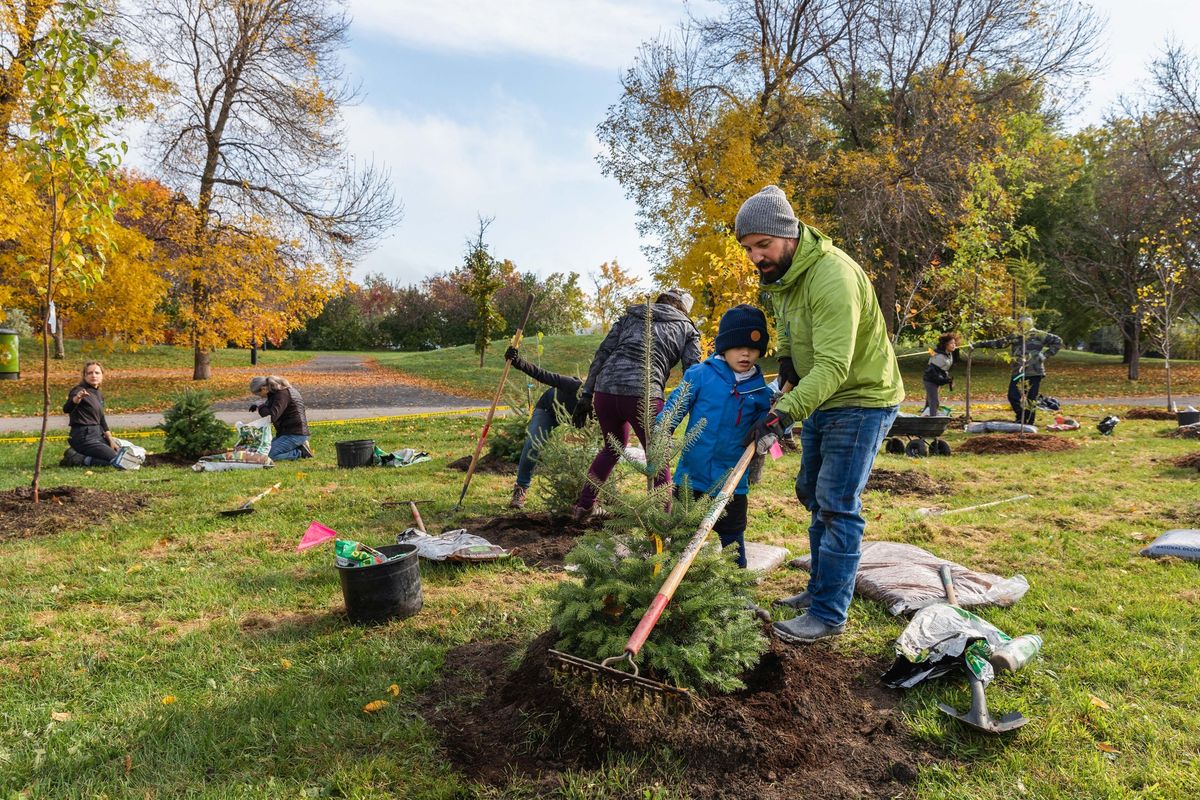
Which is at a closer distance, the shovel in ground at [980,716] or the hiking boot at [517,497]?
the shovel in ground at [980,716]

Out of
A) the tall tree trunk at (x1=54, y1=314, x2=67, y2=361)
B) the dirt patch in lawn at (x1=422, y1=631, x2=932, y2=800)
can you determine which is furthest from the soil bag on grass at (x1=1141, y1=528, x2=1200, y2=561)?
the tall tree trunk at (x1=54, y1=314, x2=67, y2=361)

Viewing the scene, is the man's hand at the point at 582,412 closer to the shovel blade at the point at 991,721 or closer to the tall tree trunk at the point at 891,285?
the shovel blade at the point at 991,721

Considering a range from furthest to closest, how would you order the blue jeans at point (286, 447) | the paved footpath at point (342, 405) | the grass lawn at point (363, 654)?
the paved footpath at point (342, 405), the blue jeans at point (286, 447), the grass lawn at point (363, 654)

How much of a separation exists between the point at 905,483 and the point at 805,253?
16.7ft

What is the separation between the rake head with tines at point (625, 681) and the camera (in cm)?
236

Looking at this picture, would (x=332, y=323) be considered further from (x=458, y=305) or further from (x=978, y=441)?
(x=978, y=441)

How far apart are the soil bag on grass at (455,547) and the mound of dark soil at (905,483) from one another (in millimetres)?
4232

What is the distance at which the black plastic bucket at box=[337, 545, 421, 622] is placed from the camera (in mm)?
3764

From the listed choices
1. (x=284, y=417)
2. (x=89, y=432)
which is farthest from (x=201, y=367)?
(x=284, y=417)

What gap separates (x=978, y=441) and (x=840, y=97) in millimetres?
16972

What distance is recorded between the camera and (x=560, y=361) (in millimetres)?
28250

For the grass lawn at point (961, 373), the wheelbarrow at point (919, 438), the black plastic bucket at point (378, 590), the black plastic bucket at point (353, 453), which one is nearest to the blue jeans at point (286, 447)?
the black plastic bucket at point (353, 453)

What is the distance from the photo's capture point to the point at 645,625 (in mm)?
2361

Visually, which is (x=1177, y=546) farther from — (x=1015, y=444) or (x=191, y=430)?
(x=191, y=430)
